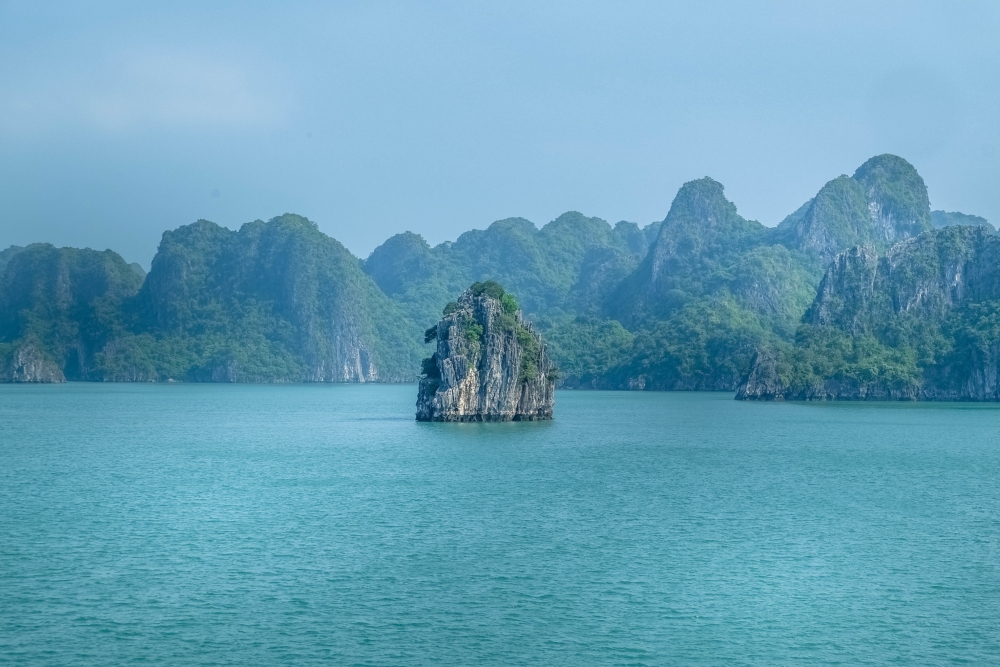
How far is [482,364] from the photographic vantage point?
74250 mm

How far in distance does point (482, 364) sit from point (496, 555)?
44.3 meters

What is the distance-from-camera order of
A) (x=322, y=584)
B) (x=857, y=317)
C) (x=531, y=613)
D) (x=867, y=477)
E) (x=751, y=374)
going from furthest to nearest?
(x=857, y=317)
(x=751, y=374)
(x=867, y=477)
(x=322, y=584)
(x=531, y=613)

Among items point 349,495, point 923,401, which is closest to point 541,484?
point 349,495

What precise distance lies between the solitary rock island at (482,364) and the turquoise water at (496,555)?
13.8 metres

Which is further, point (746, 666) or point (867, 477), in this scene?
point (867, 477)

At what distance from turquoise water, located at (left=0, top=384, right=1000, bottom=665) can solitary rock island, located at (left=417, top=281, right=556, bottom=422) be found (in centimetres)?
1382

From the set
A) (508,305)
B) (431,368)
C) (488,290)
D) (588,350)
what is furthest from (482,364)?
(588,350)

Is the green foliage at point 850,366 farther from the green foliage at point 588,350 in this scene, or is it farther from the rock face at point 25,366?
the rock face at point 25,366

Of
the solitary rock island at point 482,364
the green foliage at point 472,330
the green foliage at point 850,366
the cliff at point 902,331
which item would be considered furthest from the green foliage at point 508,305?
the green foliage at point 850,366

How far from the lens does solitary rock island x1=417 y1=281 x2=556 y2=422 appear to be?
2884 inches

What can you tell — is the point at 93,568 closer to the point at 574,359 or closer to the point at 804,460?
the point at 804,460

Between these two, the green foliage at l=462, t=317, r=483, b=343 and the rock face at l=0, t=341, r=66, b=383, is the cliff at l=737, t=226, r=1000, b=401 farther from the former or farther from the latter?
the rock face at l=0, t=341, r=66, b=383

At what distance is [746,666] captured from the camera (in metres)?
Result: 21.4

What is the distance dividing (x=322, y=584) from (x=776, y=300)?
556 feet
